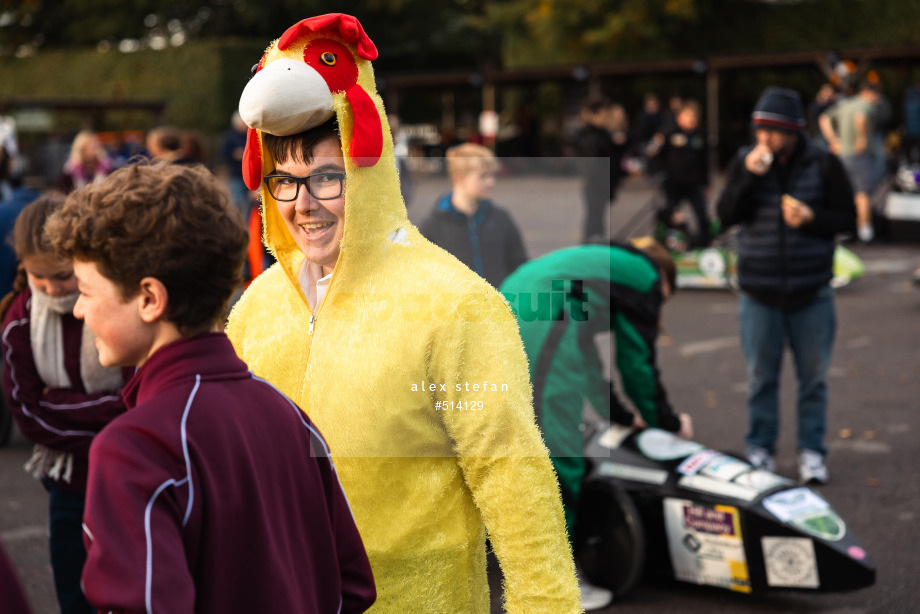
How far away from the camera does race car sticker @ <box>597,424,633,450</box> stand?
14.4 ft

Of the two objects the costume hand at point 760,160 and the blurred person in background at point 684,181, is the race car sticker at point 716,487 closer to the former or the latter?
the costume hand at point 760,160

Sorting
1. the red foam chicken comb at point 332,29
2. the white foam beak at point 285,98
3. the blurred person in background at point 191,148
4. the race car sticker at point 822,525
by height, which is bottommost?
the race car sticker at point 822,525

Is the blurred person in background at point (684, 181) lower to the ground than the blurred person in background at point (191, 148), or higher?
lower

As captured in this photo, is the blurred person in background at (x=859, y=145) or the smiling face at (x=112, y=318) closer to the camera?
the smiling face at (x=112, y=318)

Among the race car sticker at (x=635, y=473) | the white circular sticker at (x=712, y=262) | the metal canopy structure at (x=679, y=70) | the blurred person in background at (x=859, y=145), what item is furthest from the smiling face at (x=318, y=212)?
the metal canopy structure at (x=679, y=70)

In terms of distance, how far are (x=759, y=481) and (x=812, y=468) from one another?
63.0 inches

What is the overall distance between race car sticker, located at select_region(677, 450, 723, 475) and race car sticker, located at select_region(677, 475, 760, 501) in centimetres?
3

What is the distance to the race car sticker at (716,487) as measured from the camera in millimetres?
4039

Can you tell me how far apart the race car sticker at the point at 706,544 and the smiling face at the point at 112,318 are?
9.75 feet

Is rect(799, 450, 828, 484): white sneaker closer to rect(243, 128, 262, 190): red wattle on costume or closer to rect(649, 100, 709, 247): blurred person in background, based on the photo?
rect(243, 128, 262, 190): red wattle on costume

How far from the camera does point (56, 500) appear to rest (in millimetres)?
3217

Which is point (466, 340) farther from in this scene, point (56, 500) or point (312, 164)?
point (56, 500)

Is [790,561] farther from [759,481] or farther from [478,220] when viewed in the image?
[478,220]

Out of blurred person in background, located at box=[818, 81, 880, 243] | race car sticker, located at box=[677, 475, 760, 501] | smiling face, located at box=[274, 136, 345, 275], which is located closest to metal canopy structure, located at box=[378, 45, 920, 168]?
blurred person in background, located at box=[818, 81, 880, 243]
